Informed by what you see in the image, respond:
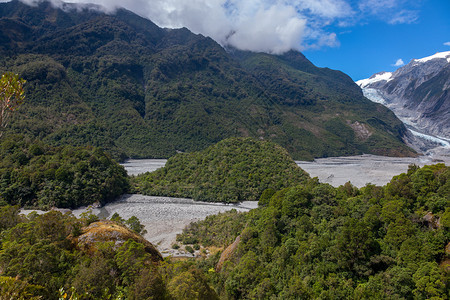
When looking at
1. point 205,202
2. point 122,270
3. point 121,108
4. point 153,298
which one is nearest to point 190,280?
point 153,298

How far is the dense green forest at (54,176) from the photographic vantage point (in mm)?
43531

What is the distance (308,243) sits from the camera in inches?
808

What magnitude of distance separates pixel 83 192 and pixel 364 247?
156 feet

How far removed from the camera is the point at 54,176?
46.5 metres

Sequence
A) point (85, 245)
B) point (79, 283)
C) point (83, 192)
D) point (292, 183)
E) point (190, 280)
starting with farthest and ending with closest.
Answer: point (292, 183), point (83, 192), point (85, 245), point (190, 280), point (79, 283)

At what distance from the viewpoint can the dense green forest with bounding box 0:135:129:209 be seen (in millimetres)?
43531

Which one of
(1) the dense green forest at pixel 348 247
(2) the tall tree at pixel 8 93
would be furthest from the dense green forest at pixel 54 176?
(2) the tall tree at pixel 8 93

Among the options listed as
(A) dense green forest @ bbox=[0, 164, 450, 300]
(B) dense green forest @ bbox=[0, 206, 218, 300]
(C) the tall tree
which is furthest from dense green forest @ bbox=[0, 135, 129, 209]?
(C) the tall tree

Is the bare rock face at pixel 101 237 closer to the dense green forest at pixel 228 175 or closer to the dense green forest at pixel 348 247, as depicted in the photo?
the dense green forest at pixel 348 247

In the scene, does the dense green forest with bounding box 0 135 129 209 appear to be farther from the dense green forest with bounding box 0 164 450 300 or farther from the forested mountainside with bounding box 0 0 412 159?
the forested mountainside with bounding box 0 0 412 159

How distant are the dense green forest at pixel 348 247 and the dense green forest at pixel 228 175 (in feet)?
92.8

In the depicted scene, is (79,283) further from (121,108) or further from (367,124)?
(367,124)

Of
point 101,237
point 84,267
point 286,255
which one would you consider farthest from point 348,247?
point 101,237

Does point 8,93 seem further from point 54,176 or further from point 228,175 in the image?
point 228,175
